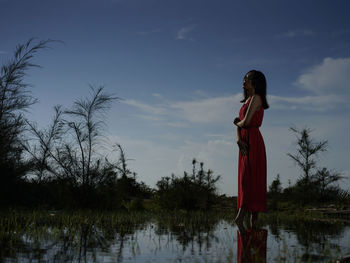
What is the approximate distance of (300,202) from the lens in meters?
16.0

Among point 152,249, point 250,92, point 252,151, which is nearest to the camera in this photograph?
point 152,249

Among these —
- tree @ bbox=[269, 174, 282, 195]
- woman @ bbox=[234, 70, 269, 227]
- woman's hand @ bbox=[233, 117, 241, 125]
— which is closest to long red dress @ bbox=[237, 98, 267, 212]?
woman @ bbox=[234, 70, 269, 227]

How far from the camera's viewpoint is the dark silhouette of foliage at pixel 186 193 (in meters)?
12.3

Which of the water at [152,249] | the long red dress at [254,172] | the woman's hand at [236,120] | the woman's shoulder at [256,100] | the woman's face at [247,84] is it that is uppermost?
the woman's face at [247,84]

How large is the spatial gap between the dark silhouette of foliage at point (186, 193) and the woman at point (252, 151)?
5.81 m

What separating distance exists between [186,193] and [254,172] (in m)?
6.08

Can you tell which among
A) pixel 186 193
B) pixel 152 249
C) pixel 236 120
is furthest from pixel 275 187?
pixel 152 249

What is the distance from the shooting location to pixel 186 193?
40.1 feet

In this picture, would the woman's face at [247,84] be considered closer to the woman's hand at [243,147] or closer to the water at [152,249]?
the woman's hand at [243,147]

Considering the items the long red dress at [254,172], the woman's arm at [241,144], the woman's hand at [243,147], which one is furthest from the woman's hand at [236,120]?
the woman's hand at [243,147]

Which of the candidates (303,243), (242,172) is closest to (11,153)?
(242,172)

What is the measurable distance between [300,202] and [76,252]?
14.5m

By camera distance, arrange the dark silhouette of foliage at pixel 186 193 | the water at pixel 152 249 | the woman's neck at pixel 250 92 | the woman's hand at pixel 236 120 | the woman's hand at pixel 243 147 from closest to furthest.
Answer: the water at pixel 152 249 < the woman's hand at pixel 243 147 < the woman's neck at pixel 250 92 < the woman's hand at pixel 236 120 < the dark silhouette of foliage at pixel 186 193

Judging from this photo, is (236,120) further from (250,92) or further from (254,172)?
(254,172)
